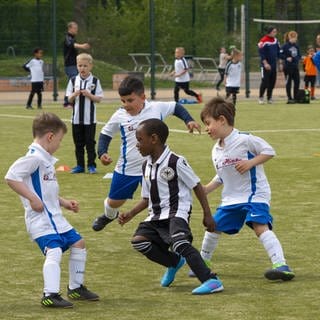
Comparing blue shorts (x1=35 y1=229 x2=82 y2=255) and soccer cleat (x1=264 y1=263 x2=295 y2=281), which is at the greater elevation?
blue shorts (x1=35 y1=229 x2=82 y2=255)

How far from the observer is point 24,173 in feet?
24.5

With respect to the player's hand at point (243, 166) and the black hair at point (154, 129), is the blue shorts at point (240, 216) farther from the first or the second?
the black hair at point (154, 129)

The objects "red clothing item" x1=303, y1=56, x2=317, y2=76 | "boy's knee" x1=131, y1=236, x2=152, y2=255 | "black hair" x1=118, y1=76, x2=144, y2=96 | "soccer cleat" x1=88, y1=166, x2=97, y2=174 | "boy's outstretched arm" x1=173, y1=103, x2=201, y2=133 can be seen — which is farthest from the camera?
"red clothing item" x1=303, y1=56, x2=317, y2=76

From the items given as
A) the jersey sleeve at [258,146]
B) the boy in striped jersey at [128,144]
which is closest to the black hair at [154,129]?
the jersey sleeve at [258,146]

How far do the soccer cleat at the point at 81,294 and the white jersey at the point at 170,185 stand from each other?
69cm

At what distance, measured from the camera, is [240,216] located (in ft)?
28.2

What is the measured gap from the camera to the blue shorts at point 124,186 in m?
10.3

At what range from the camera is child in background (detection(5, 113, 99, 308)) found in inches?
295

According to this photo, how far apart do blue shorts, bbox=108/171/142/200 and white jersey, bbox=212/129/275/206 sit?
6.18ft

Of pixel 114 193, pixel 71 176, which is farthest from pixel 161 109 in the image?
pixel 71 176

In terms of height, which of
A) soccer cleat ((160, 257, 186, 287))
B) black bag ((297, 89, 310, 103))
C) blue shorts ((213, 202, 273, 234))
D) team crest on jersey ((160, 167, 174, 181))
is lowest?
black bag ((297, 89, 310, 103))

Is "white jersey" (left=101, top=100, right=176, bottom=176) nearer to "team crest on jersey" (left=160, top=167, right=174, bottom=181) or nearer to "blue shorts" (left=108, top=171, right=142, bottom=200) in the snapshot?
"blue shorts" (left=108, top=171, right=142, bottom=200)

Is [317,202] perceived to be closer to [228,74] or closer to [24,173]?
[24,173]

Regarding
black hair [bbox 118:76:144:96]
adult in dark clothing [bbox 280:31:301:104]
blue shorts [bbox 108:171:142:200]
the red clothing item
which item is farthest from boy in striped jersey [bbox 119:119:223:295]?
the red clothing item
